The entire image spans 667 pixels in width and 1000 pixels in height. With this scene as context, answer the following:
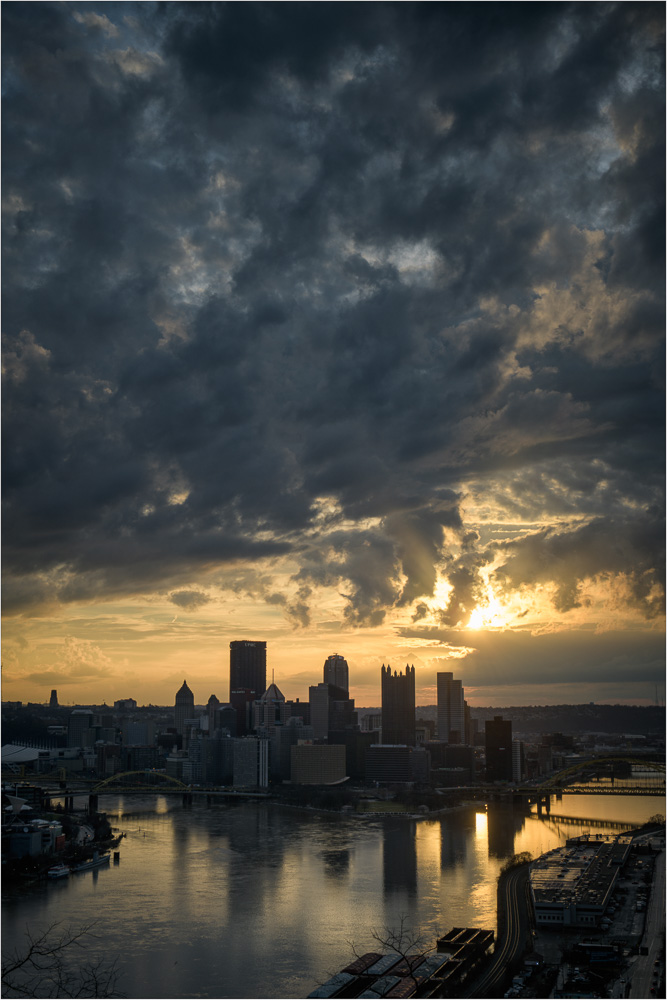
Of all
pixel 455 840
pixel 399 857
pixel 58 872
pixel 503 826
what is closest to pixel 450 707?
pixel 503 826

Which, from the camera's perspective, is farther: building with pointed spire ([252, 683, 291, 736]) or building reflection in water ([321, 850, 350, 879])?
building with pointed spire ([252, 683, 291, 736])

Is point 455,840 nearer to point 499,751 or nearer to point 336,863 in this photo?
point 336,863

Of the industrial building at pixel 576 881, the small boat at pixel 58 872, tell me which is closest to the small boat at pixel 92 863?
the small boat at pixel 58 872

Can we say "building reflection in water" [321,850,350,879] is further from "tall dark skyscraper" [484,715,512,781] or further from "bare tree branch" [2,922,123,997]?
"tall dark skyscraper" [484,715,512,781]

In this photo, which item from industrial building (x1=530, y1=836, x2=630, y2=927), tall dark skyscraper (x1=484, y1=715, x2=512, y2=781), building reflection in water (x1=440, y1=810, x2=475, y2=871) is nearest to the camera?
industrial building (x1=530, y1=836, x2=630, y2=927)

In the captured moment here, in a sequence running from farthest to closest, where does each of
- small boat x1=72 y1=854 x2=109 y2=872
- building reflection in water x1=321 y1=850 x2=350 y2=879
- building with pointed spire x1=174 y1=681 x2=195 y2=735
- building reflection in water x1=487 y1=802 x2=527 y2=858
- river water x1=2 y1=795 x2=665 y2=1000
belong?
building with pointed spire x1=174 y1=681 x2=195 y2=735
building reflection in water x1=487 y1=802 x2=527 y2=858
small boat x1=72 y1=854 x2=109 y2=872
building reflection in water x1=321 y1=850 x2=350 y2=879
river water x1=2 y1=795 x2=665 y2=1000

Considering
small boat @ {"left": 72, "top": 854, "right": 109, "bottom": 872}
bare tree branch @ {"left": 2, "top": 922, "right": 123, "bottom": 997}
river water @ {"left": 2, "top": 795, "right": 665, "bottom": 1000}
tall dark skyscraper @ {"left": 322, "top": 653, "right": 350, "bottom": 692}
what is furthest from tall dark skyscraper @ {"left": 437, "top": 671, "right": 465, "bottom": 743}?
bare tree branch @ {"left": 2, "top": 922, "right": 123, "bottom": 997}
